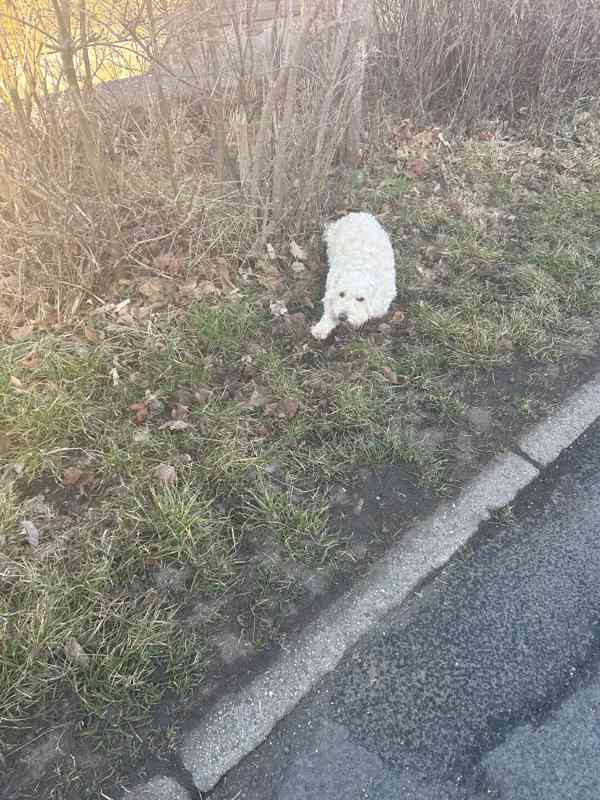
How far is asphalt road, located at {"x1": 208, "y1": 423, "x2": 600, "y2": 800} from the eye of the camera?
5.75 feet

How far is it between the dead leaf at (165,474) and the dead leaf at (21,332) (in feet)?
4.15

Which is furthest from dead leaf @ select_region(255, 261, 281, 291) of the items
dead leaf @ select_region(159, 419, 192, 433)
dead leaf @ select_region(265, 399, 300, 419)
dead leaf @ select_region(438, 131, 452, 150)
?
dead leaf @ select_region(438, 131, 452, 150)

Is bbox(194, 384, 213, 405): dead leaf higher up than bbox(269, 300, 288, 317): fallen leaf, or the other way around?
bbox(269, 300, 288, 317): fallen leaf

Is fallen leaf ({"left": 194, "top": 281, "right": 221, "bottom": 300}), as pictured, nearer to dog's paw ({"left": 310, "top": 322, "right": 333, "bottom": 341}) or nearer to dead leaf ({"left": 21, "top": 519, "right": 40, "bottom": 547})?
dog's paw ({"left": 310, "top": 322, "right": 333, "bottom": 341})

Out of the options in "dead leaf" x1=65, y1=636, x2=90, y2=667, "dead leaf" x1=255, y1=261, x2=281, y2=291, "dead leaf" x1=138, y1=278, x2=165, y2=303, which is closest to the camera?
"dead leaf" x1=65, y1=636, x2=90, y2=667

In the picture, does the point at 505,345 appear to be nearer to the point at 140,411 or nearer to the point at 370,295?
the point at 370,295

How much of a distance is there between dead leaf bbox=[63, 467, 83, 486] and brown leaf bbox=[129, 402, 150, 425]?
0.38m

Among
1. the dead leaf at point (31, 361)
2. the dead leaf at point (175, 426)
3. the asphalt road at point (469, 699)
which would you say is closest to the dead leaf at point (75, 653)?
the asphalt road at point (469, 699)

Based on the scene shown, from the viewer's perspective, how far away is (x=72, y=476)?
2441mm

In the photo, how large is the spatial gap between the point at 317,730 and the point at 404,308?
2.57 m

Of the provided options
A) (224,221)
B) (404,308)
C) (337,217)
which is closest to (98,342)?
(224,221)

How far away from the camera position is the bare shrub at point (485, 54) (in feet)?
16.0

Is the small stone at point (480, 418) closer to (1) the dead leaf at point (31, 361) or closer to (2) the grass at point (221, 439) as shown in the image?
(2) the grass at point (221, 439)

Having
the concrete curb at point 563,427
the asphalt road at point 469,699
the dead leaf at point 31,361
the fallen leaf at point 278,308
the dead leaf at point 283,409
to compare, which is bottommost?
the asphalt road at point 469,699
